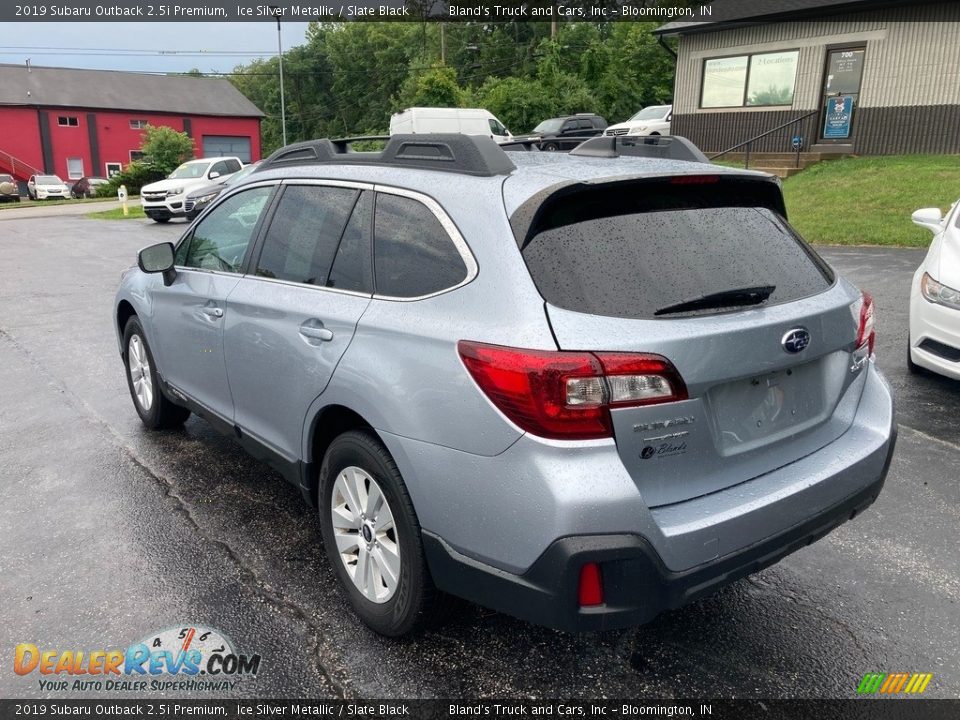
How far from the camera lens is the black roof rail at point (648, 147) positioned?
349 centimetres

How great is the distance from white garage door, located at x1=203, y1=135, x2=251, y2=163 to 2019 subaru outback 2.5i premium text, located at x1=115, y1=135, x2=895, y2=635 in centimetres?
5922

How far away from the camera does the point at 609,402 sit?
224 centimetres

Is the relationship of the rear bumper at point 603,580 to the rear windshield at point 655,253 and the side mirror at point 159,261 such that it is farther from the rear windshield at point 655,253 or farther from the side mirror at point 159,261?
the side mirror at point 159,261

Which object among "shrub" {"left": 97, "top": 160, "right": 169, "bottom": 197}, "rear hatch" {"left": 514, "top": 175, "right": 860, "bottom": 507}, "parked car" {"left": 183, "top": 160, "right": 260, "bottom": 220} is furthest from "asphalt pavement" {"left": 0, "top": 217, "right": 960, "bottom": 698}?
"shrub" {"left": 97, "top": 160, "right": 169, "bottom": 197}

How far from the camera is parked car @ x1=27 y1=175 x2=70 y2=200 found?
4200 cm

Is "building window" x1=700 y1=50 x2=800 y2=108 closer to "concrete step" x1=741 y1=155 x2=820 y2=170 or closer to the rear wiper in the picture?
"concrete step" x1=741 y1=155 x2=820 y2=170

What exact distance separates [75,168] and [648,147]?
57652 mm

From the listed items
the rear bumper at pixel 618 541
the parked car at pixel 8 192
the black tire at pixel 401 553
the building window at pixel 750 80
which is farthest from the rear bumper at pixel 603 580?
the parked car at pixel 8 192

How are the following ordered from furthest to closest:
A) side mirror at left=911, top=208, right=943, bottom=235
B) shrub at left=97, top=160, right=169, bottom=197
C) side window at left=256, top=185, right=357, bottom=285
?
shrub at left=97, top=160, right=169, bottom=197, side mirror at left=911, top=208, right=943, bottom=235, side window at left=256, top=185, right=357, bottom=285

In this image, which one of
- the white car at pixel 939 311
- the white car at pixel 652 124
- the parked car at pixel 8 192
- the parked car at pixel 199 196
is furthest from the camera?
the parked car at pixel 8 192

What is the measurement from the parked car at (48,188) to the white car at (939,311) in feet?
150

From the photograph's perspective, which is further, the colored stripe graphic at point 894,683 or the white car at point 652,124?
the white car at point 652,124

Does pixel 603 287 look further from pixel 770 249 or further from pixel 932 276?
pixel 932 276

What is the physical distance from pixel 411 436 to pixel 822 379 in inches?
58.4
